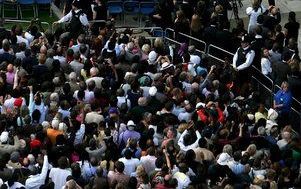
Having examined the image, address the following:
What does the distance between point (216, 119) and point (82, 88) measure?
3.20 meters

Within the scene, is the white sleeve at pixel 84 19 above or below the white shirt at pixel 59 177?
above

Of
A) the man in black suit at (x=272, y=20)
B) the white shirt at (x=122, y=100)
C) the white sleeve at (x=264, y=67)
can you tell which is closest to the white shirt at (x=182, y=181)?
the white shirt at (x=122, y=100)

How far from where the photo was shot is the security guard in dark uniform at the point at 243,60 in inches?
937

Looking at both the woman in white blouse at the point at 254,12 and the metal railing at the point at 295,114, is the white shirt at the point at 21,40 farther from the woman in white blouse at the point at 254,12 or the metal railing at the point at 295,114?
the metal railing at the point at 295,114

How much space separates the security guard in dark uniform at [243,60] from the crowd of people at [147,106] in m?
0.03

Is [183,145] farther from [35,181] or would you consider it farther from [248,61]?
[248,61]

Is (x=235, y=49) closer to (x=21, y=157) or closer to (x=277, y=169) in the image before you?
(x=277, y=169)

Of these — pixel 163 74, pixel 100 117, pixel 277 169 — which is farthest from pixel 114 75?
pixel 277 169

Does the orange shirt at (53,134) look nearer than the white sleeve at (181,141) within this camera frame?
Yes

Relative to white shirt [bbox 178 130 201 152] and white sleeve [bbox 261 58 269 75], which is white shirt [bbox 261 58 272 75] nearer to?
white sleeve [bbox 261 58 269 75]

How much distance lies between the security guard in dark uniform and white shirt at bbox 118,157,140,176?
594 centimetres

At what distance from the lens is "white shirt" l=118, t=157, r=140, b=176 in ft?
61.0

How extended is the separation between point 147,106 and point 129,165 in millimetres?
2942

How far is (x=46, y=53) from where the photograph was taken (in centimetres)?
2297
